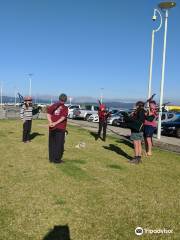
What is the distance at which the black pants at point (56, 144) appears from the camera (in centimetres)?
1133

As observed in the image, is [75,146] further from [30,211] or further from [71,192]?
[30,211]

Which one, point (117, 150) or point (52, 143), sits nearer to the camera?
point (52, 143)

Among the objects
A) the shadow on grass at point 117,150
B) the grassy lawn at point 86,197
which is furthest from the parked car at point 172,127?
the grassy lawn at point 86,197

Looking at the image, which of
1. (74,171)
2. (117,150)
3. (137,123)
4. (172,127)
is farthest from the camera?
(172,127)

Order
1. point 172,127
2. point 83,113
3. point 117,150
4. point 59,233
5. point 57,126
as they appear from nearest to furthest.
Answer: point 59,233 < point 57,126 < point 117,150 < point 172,127 < point 83,113

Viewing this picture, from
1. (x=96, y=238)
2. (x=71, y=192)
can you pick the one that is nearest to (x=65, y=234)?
(x=96, y=238)

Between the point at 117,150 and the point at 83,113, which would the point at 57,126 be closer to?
the point at 117,150

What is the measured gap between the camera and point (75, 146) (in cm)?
1588

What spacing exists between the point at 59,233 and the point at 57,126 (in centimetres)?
564

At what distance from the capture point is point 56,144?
11398mm

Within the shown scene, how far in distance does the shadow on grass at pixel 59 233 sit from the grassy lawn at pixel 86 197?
0.02 meters

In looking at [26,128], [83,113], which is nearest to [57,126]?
[26,128]

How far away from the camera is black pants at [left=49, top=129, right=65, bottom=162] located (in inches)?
446
